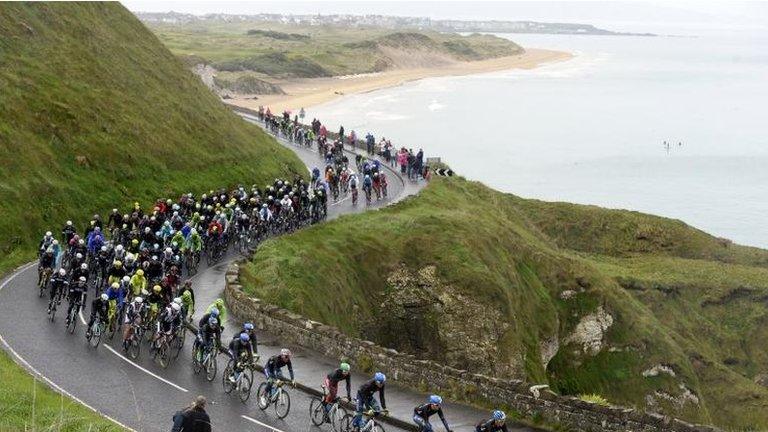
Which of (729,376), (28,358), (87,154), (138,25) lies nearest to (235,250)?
(87,154)

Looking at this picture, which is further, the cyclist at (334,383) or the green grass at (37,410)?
the cyclist at (334,383)

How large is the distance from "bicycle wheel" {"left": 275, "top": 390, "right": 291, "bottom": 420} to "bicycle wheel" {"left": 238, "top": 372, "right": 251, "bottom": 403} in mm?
1092

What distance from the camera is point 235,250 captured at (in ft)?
123

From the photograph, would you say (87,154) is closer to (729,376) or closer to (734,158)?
(729,376)

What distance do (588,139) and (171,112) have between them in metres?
87.8

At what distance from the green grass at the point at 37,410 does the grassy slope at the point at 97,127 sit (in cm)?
1372

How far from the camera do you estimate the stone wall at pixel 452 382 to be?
18986 mm

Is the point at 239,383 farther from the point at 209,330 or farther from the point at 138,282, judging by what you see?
the point at 138,282

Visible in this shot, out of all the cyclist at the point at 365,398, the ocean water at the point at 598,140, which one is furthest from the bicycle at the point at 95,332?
the ocean water at the point at 598,140

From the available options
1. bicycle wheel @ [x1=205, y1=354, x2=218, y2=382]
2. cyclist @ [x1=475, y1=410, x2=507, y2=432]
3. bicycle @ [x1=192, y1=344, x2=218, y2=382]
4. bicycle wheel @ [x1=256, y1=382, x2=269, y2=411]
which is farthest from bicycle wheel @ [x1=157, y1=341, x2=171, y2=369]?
cyclist @ [x1=475, y1=410, x2=507, y2=432]

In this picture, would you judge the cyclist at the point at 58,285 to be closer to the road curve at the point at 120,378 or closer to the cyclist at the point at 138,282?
the road curve at the point at 120,378

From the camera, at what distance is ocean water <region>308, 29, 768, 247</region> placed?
9562 cm

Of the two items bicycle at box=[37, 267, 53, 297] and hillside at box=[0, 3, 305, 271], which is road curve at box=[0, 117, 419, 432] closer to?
bicycle at box=[37, 267, 53, 297]

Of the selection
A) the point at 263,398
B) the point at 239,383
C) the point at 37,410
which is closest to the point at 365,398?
the point at 263,398
